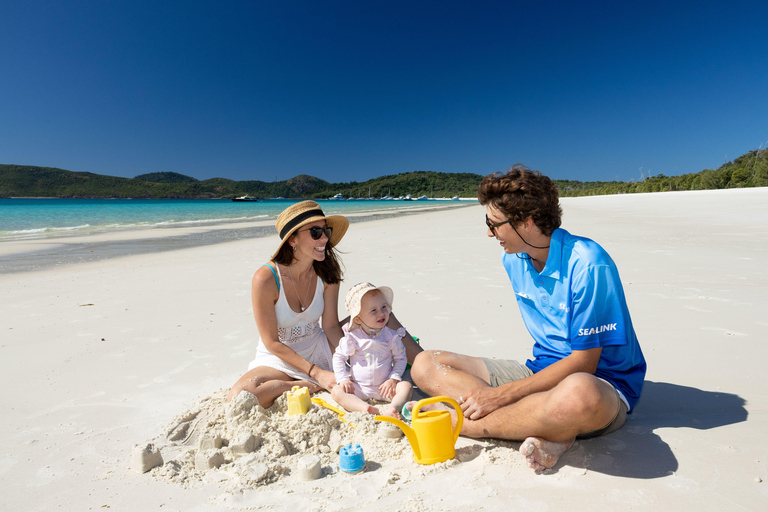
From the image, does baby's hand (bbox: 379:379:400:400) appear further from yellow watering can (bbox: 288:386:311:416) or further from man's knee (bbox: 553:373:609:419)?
man's knee (bbox: 553:373:609:419)

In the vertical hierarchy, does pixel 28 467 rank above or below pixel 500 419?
below

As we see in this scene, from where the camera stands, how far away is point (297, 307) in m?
3.70

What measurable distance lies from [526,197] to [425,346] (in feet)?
7.50

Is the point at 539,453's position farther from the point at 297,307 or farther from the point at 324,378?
the point at 297,307

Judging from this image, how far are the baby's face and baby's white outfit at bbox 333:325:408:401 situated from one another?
0.13m

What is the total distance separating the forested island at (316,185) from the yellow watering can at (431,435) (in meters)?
48.5

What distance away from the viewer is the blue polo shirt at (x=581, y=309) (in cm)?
238

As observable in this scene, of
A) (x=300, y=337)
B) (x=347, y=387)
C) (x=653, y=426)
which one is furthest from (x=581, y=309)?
(x=300, y=337)

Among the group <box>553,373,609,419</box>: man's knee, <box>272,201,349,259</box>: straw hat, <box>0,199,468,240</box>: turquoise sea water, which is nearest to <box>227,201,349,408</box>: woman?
<box>272,201,349,259</box>: straw hat

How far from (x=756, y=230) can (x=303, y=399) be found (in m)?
14.5

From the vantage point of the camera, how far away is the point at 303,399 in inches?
120

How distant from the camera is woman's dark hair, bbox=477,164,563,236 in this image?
104 inches

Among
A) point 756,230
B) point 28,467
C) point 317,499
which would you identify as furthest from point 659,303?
point 756,230

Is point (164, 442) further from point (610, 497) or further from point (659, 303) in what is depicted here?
point (659, 303)
